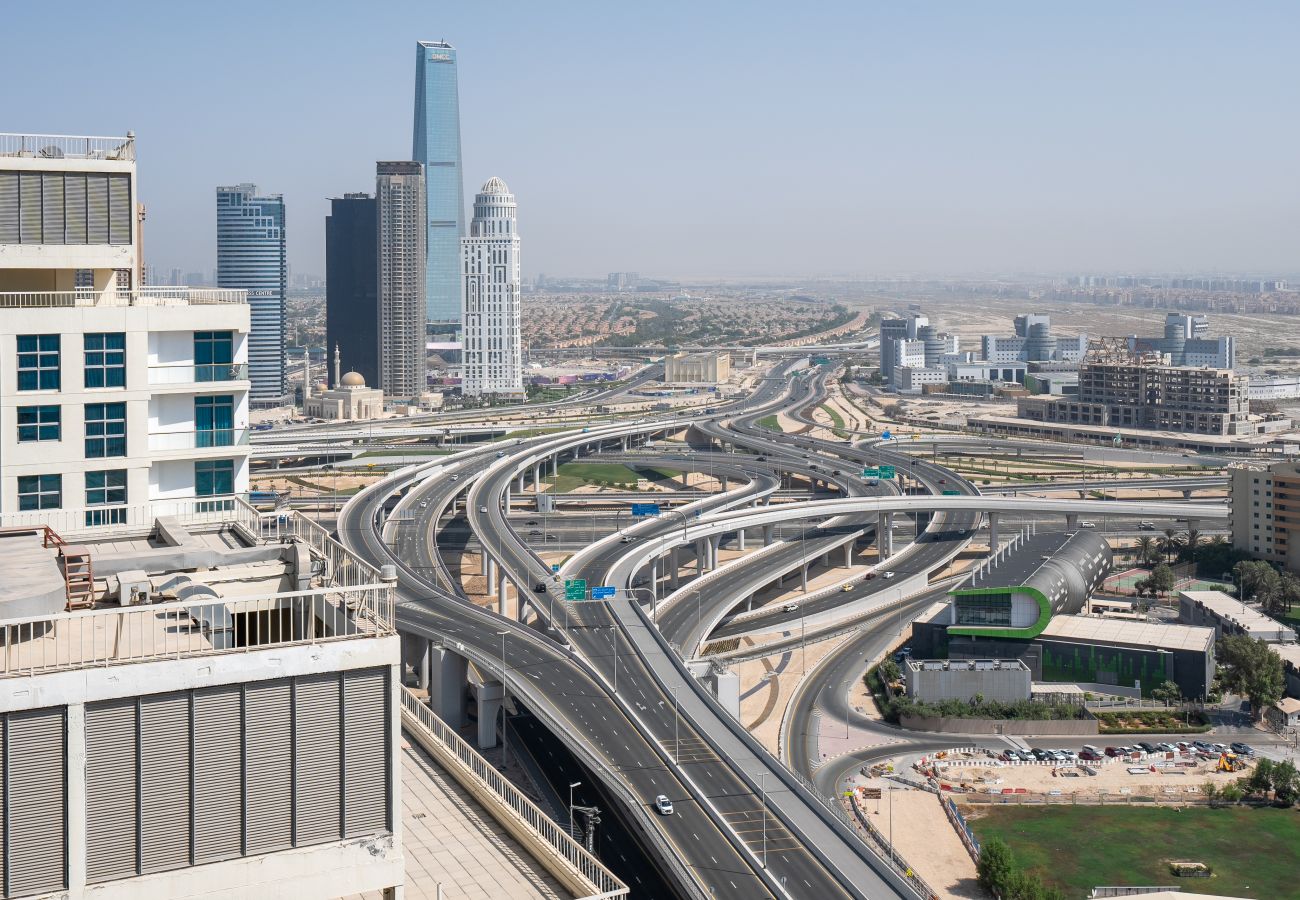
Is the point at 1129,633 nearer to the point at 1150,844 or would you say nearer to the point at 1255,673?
the point at 1255,673

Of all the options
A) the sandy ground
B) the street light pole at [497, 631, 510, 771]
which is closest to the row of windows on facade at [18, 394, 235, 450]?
the sandy ground

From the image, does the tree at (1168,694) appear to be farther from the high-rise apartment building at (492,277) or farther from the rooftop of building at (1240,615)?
the high-rise apartment building at (492,277)

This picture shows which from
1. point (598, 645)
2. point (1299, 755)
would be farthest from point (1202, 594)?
point (598, 645)

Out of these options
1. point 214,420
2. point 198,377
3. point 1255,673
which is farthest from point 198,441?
point 1255,673

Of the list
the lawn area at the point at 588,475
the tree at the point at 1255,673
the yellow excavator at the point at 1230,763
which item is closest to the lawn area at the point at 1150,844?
the yellow excavator at the point at 1230,763

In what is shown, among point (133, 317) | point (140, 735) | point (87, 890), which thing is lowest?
point (87, 890)

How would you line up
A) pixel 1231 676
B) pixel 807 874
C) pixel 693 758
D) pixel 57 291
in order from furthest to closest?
pixel 1231 676 → pixel 693 758 → pixel 807 874 → pixel 57 291

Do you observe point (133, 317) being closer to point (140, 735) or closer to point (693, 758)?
point (140, 735)
